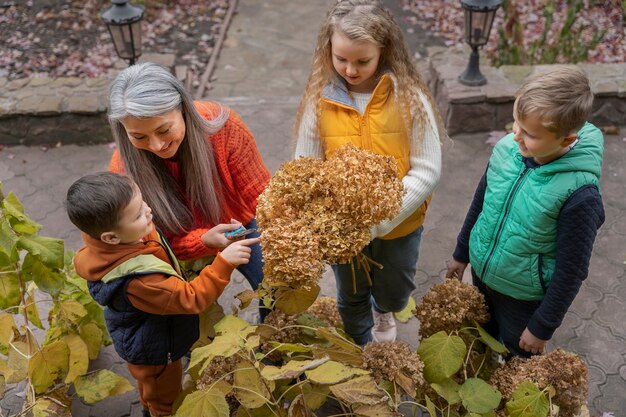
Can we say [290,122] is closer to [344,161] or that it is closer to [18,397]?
[18,397]

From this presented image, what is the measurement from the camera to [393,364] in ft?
5.18

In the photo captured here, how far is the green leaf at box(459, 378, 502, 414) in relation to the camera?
1560 millimetres

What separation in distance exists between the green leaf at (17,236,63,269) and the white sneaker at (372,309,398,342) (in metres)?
1.36

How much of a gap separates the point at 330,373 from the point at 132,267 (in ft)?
2.30

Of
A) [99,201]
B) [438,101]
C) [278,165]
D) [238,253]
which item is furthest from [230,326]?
[438,101]

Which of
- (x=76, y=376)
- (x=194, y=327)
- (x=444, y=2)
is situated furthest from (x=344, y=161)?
(x=444, y=2)

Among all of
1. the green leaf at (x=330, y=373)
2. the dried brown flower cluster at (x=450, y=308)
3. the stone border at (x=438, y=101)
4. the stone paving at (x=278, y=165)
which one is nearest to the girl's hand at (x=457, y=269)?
the dried brown flower cluster at (x=450, y=308)

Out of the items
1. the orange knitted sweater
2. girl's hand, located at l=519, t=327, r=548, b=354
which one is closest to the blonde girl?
the orange knitted sweater

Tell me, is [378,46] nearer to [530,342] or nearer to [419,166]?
[419,166]

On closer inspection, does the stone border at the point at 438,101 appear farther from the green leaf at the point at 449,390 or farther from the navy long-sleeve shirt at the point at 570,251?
the green leaf at the point at 449,390

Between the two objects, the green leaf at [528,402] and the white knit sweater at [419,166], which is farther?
the white knit sweater at [419,166]

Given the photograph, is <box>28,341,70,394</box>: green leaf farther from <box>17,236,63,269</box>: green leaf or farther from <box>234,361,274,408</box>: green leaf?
<box>234,361,274,408</box>: green leaf

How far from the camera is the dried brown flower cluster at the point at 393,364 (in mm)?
1581

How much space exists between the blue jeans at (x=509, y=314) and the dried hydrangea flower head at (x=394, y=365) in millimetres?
555
